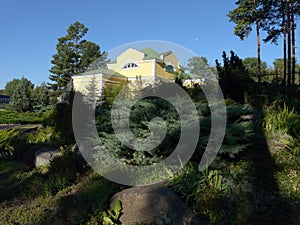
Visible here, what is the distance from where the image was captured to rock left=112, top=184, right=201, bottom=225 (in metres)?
2.54

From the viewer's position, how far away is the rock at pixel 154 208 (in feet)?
8.33

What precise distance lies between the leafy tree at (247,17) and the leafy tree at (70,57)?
1819 centimetres

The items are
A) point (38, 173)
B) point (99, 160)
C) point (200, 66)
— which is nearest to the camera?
point (99, 160)

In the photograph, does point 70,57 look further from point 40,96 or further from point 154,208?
point 154,208

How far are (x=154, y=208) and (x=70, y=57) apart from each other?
2923cm

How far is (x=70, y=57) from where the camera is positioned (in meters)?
29.2

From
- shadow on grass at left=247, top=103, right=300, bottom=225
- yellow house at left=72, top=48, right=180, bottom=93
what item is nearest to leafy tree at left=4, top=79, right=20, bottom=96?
yellow house at left=72, top=48, right=180, bottom=93

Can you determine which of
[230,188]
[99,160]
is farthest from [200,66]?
[230,188]

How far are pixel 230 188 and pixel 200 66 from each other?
378 centimetres

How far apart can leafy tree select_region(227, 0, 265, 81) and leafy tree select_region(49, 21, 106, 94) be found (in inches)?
716

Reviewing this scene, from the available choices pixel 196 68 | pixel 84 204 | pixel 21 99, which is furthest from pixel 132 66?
pixel 21 99

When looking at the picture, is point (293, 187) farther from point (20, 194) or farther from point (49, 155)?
point (49, 155)

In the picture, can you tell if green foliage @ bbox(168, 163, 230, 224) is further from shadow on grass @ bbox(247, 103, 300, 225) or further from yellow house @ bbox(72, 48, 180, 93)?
yellow house @ bbox(72, 48, 180, 93)

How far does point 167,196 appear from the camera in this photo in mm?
2781
